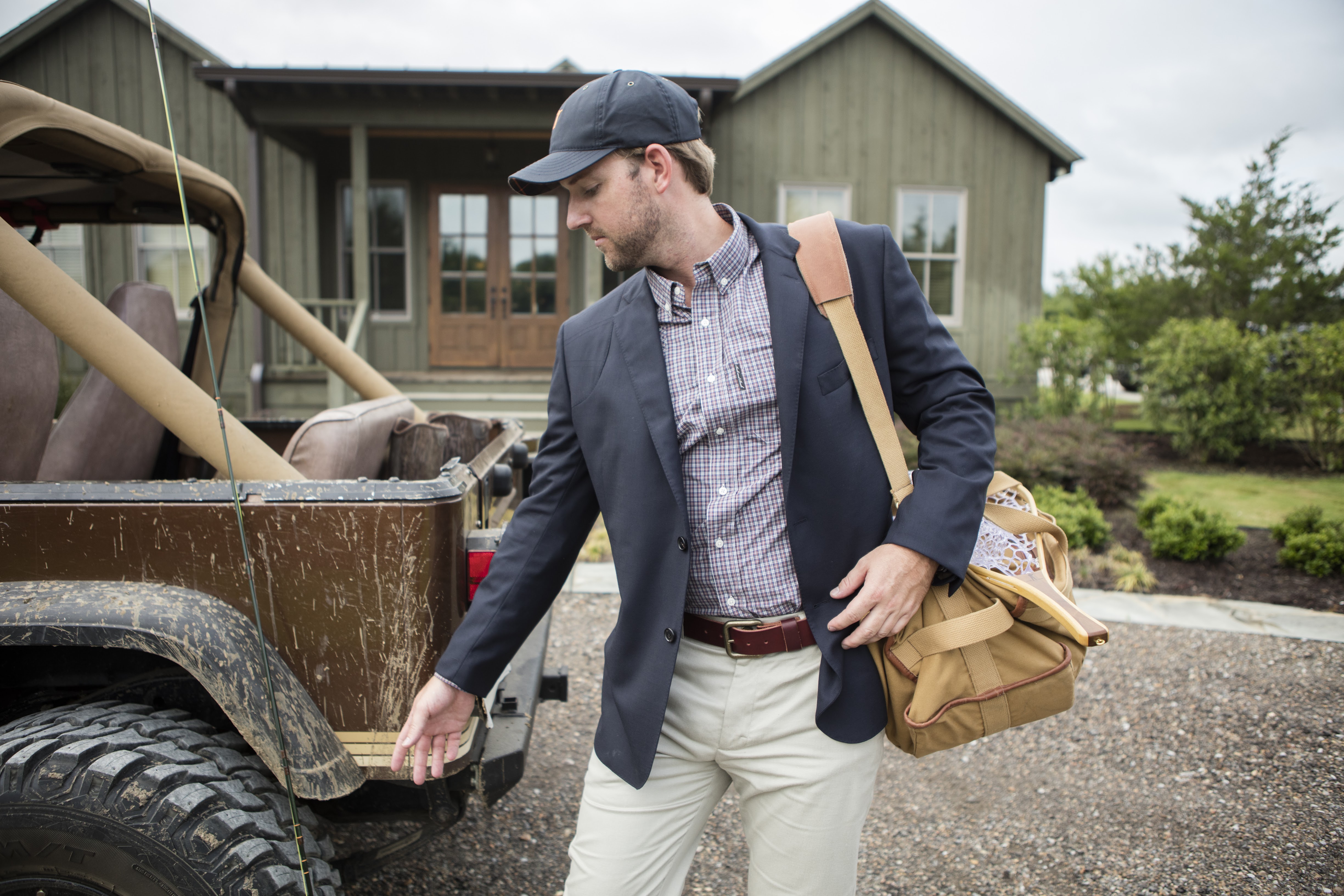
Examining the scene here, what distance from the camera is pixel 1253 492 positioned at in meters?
7.78

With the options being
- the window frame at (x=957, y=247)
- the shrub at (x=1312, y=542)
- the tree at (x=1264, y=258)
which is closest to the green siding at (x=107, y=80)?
the shrub at (x=1312, y=542)

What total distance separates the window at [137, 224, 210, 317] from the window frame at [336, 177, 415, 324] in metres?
8.45

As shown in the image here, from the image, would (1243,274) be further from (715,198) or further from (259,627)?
(259,627)

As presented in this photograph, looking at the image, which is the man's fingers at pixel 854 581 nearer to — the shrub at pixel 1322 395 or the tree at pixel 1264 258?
the shrub at pixel 1322 395

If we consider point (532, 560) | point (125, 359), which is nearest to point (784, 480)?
point (532, 560)

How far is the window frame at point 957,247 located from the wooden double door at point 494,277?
4.67 m

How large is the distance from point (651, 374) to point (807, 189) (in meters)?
10.7

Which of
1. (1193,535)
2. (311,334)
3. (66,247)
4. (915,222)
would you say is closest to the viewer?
(66,247)

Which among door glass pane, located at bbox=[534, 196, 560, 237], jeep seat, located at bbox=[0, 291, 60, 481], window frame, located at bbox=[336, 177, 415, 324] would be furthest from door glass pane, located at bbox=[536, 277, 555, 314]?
jeep seat, located at bbox=[0, 291, 60, 481]

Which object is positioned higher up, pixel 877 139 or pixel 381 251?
pixel 877 139

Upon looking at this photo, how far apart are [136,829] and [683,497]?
1163 mm

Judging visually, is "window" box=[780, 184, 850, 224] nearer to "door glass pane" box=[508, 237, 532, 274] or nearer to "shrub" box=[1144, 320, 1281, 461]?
"door glass pane" box=[508, 237, 532, 274]

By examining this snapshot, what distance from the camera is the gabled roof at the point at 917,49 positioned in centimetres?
1116

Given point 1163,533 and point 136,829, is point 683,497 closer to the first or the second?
point 136,829
